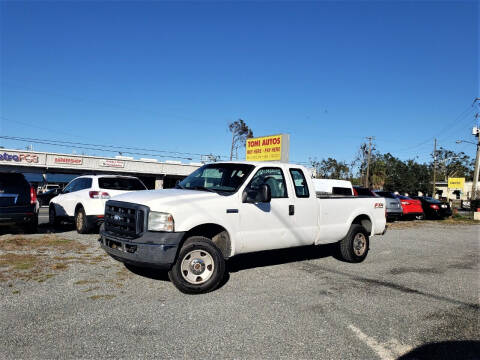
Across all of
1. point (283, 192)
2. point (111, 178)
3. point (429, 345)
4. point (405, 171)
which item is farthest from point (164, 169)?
point (405, 171)

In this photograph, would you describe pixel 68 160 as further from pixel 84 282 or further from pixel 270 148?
pixel 84 282

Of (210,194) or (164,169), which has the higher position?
(164,169)

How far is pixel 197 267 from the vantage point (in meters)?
5.36

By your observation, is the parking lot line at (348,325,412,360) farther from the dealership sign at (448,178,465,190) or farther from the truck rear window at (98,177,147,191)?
the dealership sign at (448,178,465,190)

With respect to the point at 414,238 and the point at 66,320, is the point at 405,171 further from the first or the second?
the point at 66,320

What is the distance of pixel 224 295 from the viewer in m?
5.26

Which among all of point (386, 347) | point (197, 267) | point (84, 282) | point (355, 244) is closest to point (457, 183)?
point (355, 244)

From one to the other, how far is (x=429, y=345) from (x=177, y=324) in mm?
2572

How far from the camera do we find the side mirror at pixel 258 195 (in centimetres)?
580

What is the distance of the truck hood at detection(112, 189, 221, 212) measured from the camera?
521 centimetres

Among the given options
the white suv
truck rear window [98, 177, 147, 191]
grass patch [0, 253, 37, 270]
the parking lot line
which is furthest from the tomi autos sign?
the parking lot line

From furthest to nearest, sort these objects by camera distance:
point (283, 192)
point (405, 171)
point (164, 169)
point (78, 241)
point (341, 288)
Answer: point (405, 171), point (164, 169), point (78, 241), point (283, 192), point (341, 288)

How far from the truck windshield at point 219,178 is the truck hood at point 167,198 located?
0.35m

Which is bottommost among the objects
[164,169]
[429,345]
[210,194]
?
[429,345]
